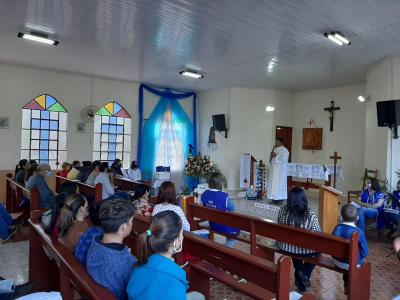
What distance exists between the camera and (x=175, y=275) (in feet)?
5.07

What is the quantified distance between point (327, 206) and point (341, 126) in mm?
5603

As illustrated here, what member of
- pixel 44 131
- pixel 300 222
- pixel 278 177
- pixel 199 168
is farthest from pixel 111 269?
pixel 44 131

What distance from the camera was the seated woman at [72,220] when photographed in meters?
2.59

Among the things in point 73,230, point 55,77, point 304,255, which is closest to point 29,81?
point 55,77

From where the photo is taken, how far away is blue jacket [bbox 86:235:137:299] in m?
1.80

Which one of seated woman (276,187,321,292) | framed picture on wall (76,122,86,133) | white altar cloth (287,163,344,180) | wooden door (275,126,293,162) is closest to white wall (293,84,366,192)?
wooden door (275,126,293,162)

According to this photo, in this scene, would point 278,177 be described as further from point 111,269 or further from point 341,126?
point 111,269

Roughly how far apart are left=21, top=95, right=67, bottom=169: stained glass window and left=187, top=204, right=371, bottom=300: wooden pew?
21.4ft

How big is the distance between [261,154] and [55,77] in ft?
21.3

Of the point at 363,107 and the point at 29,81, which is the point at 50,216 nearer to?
the point at 29,81

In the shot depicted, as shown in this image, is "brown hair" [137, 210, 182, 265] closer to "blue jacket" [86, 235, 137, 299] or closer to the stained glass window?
"blue jacket" [86, 235, 137, 299]

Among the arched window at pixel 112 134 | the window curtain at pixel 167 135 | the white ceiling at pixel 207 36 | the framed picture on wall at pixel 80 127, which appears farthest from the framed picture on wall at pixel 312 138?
the framed picture on wall at pixel 80 127

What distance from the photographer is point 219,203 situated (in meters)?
4.02

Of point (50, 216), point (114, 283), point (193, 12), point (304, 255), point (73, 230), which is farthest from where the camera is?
point (193, 12)
